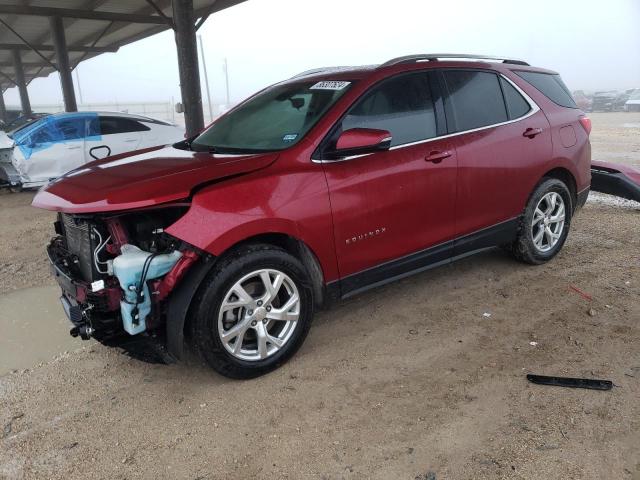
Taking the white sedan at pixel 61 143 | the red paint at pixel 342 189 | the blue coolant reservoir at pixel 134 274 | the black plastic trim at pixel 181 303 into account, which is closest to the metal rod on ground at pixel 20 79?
the white sedan at pixel 61 143

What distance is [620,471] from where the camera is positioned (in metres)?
2.23

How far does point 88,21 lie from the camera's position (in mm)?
16922

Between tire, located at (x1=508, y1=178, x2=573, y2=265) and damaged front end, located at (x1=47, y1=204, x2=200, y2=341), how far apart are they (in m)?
3.05

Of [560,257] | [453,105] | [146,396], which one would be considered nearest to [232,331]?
[146,396]

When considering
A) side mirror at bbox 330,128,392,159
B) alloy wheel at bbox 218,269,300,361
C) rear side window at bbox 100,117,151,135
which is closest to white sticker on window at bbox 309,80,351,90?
side mirror at bbox 330,128,392,159

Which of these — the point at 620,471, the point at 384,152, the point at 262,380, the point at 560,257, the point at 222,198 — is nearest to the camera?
the point at 620,471

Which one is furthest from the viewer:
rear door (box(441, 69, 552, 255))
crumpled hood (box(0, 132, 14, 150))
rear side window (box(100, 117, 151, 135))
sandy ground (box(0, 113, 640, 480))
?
rear side window (box(100, 117, 151, 135))

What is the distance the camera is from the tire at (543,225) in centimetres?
440

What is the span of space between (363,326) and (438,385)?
87cm

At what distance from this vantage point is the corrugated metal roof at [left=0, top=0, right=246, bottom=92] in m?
13.2

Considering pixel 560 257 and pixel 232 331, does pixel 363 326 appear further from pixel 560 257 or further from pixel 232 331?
pixel 560 257

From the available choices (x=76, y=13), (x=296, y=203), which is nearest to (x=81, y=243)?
(x=296, y=203)

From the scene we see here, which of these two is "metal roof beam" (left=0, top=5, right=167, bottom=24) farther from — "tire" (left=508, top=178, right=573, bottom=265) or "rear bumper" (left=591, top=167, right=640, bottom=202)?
"tire" (left=508, top=178, right=573, bottom=265)

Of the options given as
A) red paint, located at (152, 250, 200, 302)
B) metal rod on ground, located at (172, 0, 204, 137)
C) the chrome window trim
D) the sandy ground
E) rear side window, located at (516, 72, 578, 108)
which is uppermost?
metal rod on ground, located at (172, 0, 204, 137)
